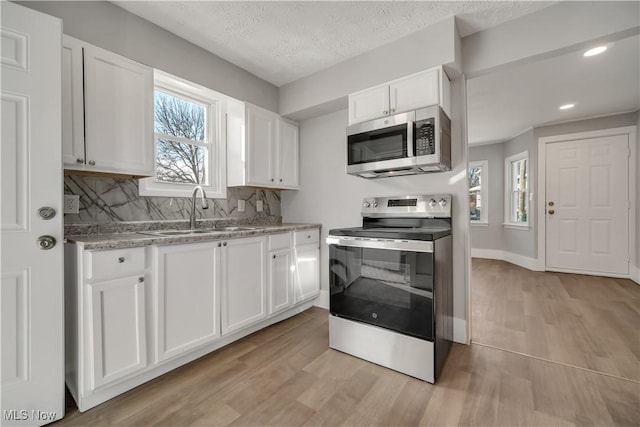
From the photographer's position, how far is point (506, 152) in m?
5.59

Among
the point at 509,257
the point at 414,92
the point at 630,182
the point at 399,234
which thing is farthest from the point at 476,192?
the point at 399,234

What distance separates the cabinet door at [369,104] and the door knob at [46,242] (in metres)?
2.15

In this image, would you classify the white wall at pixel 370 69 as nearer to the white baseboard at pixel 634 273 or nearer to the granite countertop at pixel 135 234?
the granite countertop at pixel 135 234

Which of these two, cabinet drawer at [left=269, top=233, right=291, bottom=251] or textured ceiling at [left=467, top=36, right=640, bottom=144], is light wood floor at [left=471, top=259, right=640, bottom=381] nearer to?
cabinet drawer at [left=269, top=233, right=291, bottom=251]

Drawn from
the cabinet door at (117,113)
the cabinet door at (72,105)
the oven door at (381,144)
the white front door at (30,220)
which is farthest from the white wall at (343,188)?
the white front door at (30,220)

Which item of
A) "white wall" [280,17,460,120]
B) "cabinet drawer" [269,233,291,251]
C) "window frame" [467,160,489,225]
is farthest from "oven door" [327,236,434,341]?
"window frame" [467,160,489,225]

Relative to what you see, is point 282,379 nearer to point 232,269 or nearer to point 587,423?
point 232,269

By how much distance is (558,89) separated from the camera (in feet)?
11.0

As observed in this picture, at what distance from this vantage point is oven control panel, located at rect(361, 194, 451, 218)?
2.24 m

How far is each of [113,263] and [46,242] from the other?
11.5 inches

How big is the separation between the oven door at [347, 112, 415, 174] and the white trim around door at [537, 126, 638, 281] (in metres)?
3.96

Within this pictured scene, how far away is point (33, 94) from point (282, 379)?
6.65 ft

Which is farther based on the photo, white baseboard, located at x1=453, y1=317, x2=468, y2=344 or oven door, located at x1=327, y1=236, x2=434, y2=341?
white baseboard, located at x1=453, y1=317, x2=468, y2=344

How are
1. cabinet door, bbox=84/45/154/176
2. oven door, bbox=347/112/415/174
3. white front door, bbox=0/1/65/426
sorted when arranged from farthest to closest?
1. oven door, bbox=347/112/415/174
2. cabinet door, bbox=84/45/154/176
3. white front door, bbox=0/1/65/426
